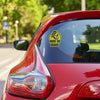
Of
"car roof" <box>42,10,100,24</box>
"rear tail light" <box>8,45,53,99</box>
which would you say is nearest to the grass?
"car roof" <box>42,10,100,24</box>

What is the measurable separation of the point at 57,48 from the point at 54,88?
1.70ft

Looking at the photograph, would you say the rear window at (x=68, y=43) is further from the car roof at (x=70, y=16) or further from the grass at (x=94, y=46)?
the grass at (x=94, y=46)

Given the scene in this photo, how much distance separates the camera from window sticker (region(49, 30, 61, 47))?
2881 millimetres

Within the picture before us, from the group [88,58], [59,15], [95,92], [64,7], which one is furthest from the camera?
[64,7]

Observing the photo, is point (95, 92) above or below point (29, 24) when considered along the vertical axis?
above

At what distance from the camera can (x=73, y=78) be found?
2434 mm

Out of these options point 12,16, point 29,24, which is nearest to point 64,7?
point 12,16

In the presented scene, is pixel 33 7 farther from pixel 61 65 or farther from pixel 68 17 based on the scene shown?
pixel 61 65

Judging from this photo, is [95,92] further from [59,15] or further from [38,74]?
[59,15]

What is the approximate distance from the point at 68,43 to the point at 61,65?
0.41m

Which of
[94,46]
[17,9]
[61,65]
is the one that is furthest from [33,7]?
[61,65]

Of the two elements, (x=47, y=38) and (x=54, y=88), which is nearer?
(x=54, y=88)

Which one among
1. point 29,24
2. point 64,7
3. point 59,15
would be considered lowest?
point 29,24

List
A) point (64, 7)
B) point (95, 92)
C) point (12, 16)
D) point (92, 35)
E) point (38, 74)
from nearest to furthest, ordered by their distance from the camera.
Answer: point (95, 92) → point (38, 74) → point (92, 35) → point (64, 7) → point (12, 16)
